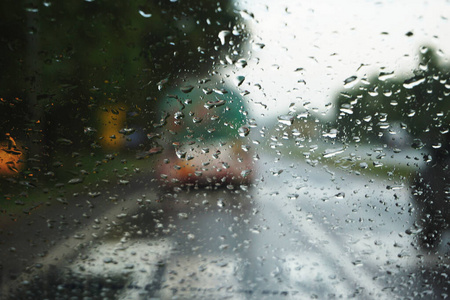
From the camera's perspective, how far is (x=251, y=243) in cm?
135

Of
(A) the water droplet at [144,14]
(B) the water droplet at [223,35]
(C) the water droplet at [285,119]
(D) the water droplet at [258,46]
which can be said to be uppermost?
(A) the water droplet at [144,14]

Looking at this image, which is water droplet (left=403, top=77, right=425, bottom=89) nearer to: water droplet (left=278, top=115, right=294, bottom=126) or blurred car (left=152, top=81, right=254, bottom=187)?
water droplet (left=278, top=115, right=294, bottom=126)

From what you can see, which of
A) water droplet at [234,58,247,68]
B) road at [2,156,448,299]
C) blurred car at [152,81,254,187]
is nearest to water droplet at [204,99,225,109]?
blurred car at [152,81,254,187]

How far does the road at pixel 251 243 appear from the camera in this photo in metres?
1.28

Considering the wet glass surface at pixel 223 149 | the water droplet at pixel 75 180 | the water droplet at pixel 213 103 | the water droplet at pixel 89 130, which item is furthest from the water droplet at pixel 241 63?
the water droplet at pixel 75 180

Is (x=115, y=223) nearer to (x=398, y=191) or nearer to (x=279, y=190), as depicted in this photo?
(x=279, y=190)

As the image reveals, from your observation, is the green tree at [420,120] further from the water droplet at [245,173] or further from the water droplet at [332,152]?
the water droplet at [245,173]

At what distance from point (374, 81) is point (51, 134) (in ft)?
4.15

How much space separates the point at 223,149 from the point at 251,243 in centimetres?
39

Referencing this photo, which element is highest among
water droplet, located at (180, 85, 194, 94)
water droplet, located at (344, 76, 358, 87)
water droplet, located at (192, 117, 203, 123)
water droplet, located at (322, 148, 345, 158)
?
water droplet, located at (344, 76, 358, 87)

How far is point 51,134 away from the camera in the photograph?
1292 mm

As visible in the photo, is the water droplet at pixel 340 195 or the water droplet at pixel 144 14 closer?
the water droplet at pixel 144 14

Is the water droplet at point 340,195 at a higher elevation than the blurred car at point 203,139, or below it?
below

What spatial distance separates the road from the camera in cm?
128
